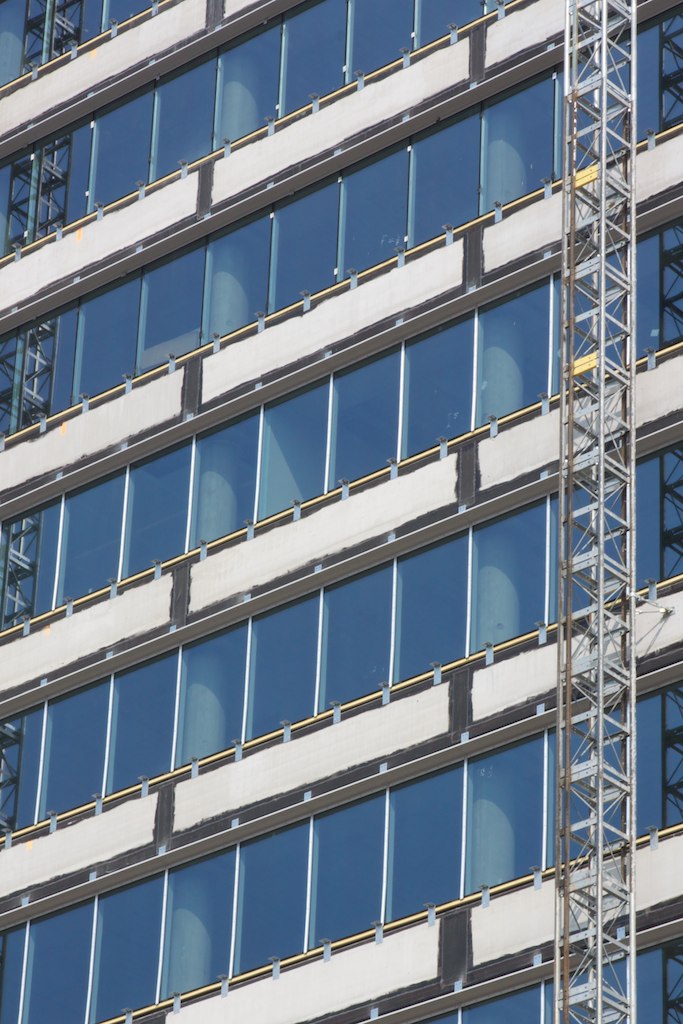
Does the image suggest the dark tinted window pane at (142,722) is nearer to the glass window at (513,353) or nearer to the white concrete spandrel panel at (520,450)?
the white concrete spandrel panel at (520,450)

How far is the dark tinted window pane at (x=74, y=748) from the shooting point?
60.5 m

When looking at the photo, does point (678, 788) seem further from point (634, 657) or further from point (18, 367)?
point (18, 367)

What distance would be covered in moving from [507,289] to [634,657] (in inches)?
342

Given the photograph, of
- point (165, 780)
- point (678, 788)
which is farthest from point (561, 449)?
point (165, 780)

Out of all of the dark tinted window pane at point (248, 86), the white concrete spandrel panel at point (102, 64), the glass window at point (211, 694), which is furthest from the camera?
the white concrete spandrel panel at point (102, 64)

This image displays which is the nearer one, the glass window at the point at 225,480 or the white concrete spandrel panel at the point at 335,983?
the white concrete spandrel panel at the point at 335,983

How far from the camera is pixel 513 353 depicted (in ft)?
188

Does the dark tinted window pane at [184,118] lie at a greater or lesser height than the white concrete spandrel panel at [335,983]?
greater

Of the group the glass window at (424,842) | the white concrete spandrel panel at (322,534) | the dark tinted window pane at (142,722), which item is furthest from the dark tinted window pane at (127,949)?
the white concrete spandrel panel at (322,534)

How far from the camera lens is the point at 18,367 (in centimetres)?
6638

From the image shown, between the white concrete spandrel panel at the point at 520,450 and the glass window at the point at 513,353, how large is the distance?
0.64 meters

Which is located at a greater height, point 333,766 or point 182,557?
point 182,557

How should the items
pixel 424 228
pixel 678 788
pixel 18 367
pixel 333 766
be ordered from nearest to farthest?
pixel 678 788 < pixel 333 766 < pixel 424 228 < pixel 18 367

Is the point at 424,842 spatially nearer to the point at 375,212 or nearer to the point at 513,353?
the point at 513,353
